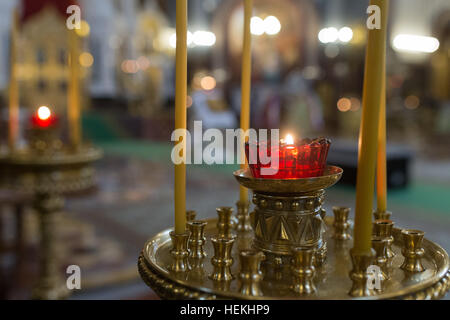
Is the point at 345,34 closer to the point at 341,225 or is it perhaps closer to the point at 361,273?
→ the point at 341,225

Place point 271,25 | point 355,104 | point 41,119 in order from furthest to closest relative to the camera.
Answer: point 271,25 → point 355,104 → point 41,119

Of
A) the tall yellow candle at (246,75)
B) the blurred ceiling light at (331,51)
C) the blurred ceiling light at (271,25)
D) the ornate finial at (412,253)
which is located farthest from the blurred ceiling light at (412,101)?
the ornate finial at (412,253)

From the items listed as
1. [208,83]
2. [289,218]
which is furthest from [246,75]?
[208,83]

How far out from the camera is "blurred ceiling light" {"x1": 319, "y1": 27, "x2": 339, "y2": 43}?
1096 cm

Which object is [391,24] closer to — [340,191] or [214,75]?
[214,75]

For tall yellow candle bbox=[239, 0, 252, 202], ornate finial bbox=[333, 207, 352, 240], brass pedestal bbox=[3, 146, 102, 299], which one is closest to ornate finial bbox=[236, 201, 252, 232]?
tall yellow candle bbox=[239, 0, 252, 202]

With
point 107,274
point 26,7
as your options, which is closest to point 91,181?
point 107,274

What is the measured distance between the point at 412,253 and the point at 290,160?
157mm

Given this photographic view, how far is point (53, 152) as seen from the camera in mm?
1179

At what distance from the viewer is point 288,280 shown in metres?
0.44

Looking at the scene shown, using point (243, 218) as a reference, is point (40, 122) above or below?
above

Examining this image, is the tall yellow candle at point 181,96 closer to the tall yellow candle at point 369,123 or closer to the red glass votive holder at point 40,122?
the tall yellow candle at point 369,123

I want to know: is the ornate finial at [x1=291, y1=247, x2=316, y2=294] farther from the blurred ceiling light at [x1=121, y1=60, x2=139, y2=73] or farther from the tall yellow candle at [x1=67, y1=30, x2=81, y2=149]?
the blurred ceiling light at [x1=121, y1=60, x2=139, y2=73]

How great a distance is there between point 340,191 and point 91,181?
11.0ft
